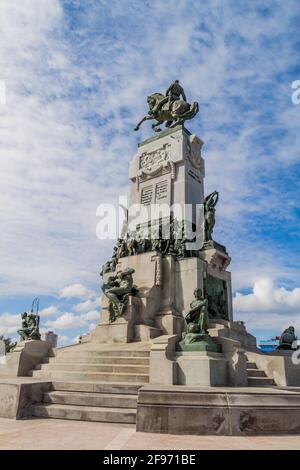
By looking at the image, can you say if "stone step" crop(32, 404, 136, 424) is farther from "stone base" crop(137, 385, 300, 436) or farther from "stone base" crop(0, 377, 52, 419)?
"stone base" crop(137, 385, 300, 436)

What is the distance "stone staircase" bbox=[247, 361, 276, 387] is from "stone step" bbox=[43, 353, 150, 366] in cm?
364

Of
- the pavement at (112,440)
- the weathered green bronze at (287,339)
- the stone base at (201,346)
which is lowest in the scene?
the pavement at (112,440)

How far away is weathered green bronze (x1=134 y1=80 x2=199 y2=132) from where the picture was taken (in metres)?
24.8

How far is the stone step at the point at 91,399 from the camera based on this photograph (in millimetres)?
8438

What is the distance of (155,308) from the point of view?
54.6 feet

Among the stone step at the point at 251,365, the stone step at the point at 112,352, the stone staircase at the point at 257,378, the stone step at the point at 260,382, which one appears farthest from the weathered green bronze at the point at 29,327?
the stone step at the point at 260,382

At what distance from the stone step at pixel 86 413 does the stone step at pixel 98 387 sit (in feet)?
2.47

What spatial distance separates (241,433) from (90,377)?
6.02 metres

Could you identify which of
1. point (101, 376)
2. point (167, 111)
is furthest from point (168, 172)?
point (101, 376)

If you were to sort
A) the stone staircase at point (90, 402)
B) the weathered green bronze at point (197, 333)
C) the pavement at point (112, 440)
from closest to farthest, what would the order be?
the pavement at point (112, 440) → the stone staircase at point (90, 402) → the weathered green bronze at point (197, 333)

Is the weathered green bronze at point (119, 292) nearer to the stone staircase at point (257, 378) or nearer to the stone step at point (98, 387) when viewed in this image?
the stone staircase at point (257, 378)

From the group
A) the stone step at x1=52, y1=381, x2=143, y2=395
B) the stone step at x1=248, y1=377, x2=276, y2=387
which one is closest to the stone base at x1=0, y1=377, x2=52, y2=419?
the stone step at x1=52, y1=381, x2=143, y2=395

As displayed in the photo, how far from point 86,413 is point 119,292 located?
26.5 ft

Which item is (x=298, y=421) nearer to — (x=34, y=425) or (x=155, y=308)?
(x=34, y=425)
